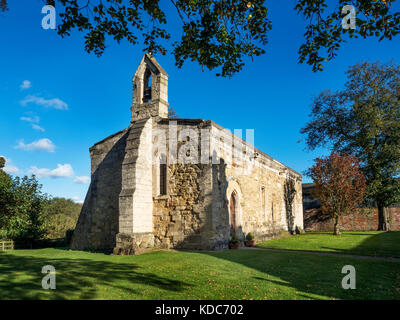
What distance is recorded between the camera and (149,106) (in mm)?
14594

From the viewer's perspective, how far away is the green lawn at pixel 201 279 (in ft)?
19.3

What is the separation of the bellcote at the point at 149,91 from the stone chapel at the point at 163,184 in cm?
5

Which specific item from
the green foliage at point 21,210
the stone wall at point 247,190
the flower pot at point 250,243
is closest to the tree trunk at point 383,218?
the stone wall at point 247,190

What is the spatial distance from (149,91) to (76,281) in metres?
10.7

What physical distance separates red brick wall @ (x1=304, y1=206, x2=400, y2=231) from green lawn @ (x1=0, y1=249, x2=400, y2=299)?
813 inches

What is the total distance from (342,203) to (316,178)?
2504 millimetres

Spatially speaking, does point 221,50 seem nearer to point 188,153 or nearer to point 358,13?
point 358,13

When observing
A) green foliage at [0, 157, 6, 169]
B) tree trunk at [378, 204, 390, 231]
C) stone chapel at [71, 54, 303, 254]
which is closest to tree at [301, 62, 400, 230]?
tree trunk at [378, 204, 390, 231]

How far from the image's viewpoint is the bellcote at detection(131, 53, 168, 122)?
14.5m

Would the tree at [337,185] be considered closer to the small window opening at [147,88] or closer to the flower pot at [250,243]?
the flower pot at [250,243]

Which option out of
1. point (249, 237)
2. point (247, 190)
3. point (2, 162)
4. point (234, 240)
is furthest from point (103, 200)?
point (2, 162)

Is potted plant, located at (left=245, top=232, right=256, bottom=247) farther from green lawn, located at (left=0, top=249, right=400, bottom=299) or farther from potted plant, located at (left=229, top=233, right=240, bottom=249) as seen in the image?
green lawn, located at (left=0, top=249, right=400, bottom=299)

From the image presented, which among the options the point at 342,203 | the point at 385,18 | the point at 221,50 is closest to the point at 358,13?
the point at 385,18

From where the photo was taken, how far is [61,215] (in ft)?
107
